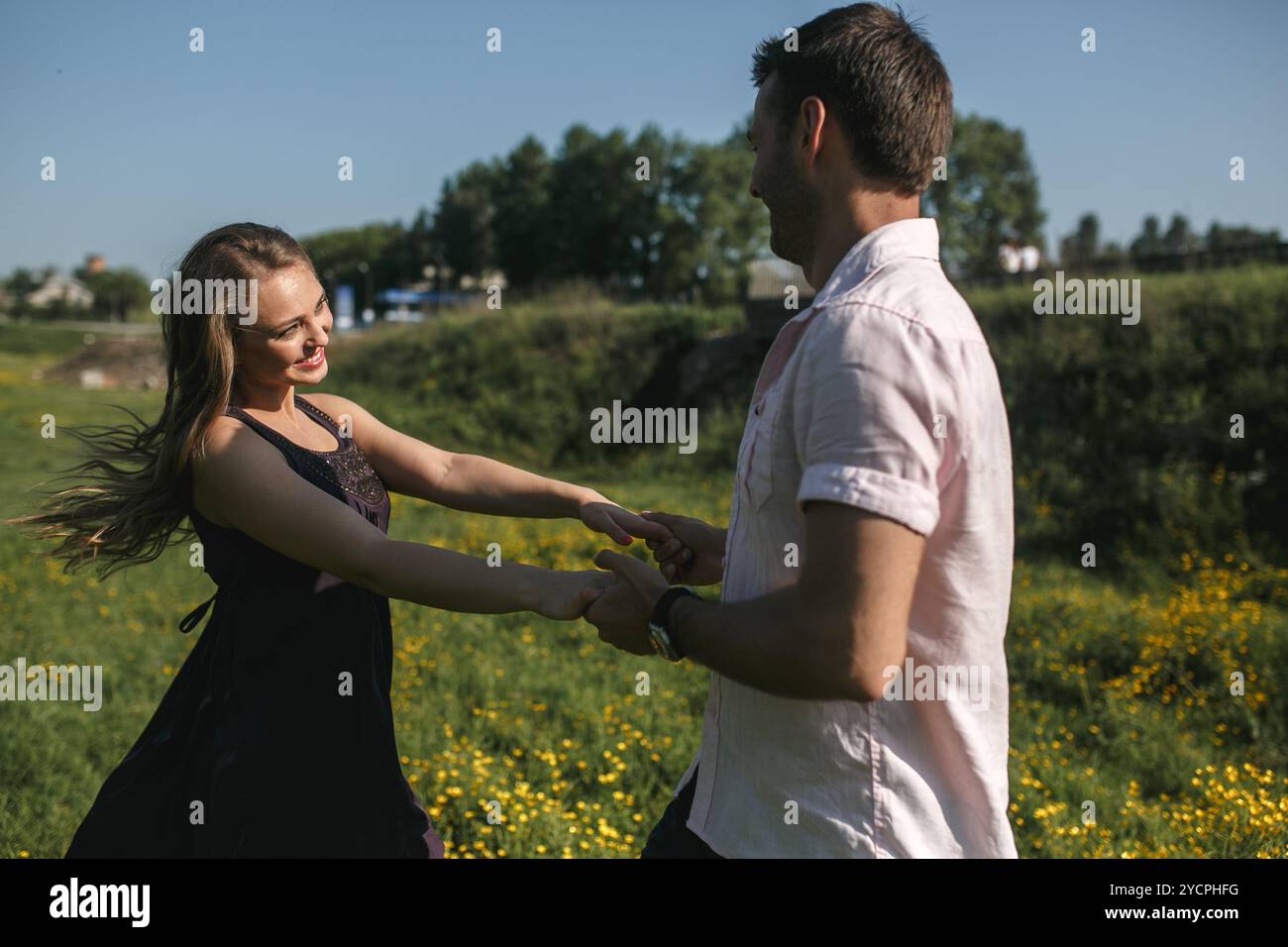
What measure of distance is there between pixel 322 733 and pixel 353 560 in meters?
0.52

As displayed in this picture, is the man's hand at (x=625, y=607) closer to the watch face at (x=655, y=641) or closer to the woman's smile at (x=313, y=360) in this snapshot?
the watch face at (x=655, y=641)

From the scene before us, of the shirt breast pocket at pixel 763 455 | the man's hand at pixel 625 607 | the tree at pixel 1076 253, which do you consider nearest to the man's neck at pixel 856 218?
the shirt breast pocket at pixel 763 455

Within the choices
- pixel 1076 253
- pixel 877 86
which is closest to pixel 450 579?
pixel 877 86

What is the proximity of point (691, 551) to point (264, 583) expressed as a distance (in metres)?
1.07

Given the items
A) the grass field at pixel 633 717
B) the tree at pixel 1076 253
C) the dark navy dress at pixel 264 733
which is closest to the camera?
the dark navy dress at pixel 264 733

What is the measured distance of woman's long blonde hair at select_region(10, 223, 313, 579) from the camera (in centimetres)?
249

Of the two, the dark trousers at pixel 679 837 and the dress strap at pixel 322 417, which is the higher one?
the dress strap at pixel 322 417

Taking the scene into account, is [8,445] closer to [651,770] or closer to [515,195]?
[651,770]

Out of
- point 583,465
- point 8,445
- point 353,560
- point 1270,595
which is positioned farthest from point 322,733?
point 8,445

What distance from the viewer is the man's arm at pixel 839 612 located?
5.14 feet

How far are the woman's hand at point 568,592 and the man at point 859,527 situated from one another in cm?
19

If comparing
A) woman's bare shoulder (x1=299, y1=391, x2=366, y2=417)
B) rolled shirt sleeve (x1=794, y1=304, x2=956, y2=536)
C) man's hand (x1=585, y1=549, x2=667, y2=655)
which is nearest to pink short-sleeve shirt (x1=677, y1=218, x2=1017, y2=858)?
rolled shirt sleeve (x1=794, y1=304, x2=956, y2=536)

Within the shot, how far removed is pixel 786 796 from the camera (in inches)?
73.6

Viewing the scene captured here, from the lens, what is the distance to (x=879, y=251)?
1.83m
